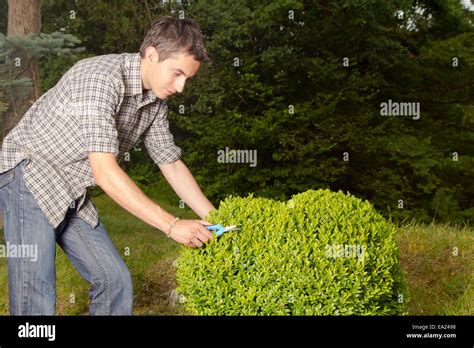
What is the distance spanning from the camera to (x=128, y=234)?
30.3 ft

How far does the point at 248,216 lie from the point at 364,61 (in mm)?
10903

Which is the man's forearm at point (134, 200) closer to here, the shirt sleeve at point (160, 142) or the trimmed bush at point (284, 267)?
the trimmed bush at point (284, 267)

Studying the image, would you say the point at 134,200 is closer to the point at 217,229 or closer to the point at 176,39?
the point at 217,229

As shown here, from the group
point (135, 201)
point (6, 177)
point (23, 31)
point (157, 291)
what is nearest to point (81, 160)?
point (6, 177)

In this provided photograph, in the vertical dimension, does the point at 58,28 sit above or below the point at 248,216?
above

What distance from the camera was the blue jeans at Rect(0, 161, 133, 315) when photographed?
3.22 meters

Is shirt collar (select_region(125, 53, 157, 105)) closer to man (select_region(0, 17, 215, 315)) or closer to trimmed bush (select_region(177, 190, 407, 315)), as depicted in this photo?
man (select_region(0, 17, 215, 315))

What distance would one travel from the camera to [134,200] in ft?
9.53

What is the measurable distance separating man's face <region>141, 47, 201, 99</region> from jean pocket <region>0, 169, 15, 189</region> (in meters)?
0.81

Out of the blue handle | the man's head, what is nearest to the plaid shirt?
the man's head

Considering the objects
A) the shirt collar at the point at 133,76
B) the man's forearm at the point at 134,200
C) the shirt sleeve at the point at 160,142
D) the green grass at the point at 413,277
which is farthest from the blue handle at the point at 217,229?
the green grass at the point at 413,277

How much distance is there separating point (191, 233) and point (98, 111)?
726 millimetres

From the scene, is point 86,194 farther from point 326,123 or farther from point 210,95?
point 326,123
